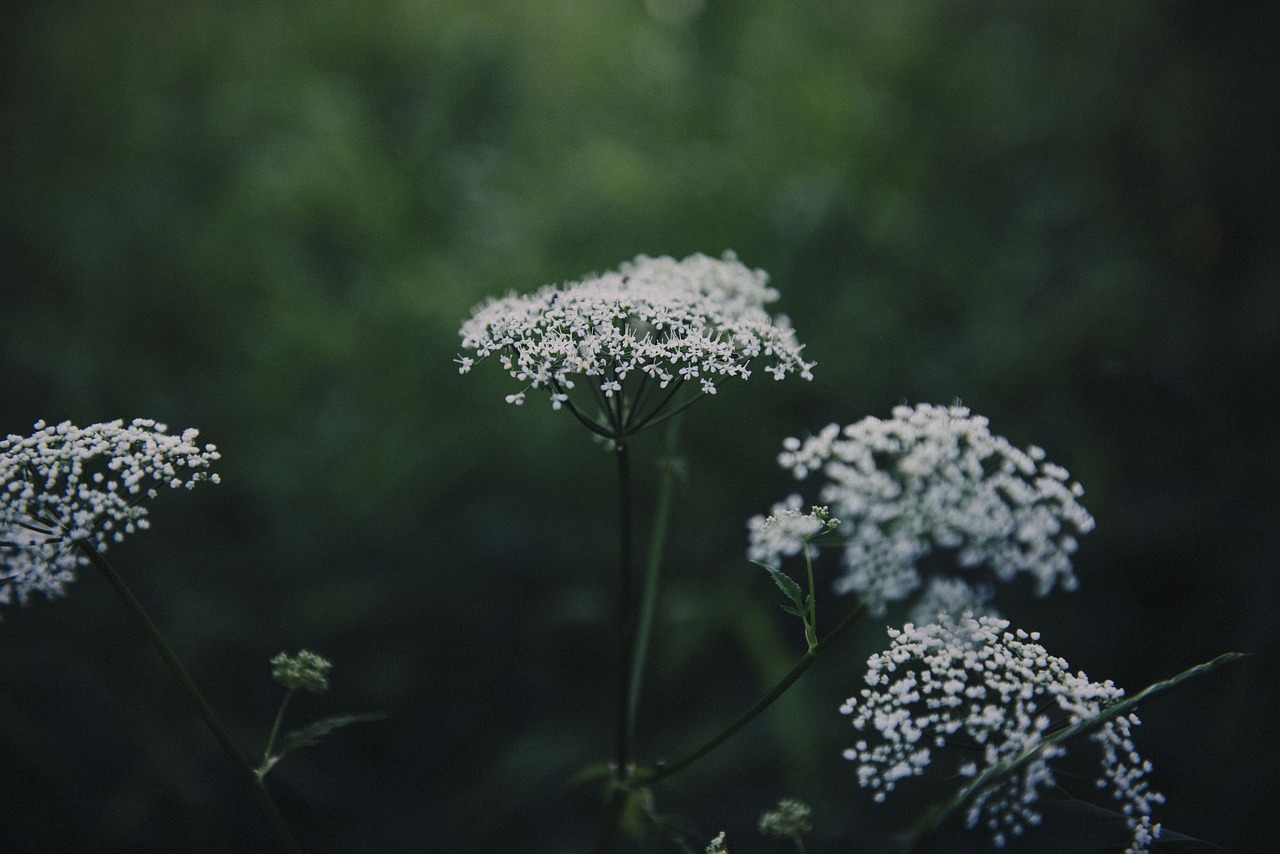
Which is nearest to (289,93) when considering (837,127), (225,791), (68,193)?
(68,193)

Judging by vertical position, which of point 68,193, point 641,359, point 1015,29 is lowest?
point 641,359

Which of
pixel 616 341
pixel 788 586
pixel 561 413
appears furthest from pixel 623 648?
pixel 561 413

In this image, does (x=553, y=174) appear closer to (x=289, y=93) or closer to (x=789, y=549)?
(x=289, y=93)

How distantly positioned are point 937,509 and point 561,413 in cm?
192

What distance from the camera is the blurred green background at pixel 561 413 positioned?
2.19 m

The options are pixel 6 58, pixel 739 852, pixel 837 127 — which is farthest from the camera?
pixel 6 58

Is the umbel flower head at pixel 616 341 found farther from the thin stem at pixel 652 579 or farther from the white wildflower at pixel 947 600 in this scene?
the white wildflower at pixel 947 600

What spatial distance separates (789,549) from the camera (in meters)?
1.18

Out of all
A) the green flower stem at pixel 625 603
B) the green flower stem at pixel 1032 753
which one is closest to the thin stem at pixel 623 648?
the green flower stem at pixel 625 603

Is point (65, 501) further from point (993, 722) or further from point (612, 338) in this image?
point (993, 722)

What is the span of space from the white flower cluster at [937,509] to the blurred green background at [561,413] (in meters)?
0.67

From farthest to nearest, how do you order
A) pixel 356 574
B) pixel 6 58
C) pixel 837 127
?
pixel 6 58
pixel 837 127
pixel 356 574

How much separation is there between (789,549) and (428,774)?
1.81 meters

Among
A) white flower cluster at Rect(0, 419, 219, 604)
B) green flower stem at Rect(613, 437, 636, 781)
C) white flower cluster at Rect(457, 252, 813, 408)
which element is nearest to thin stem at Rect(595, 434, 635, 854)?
green flower stem at Rect(613, 437, 636, 781)
